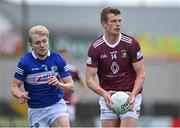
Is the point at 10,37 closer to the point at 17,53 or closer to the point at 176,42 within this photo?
the point at 17,53

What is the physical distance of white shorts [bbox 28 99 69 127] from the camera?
11180 mm

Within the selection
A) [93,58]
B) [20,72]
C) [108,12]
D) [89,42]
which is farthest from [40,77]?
[89,42]

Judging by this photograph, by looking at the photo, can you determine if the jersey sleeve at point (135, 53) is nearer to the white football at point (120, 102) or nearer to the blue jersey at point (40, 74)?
the white football at point (120, 102)

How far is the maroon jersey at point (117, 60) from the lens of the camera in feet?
35.9

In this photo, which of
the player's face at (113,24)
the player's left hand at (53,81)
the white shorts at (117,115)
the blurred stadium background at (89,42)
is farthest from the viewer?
the blurred stadium background at (89,42)

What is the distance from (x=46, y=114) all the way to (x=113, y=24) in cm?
159

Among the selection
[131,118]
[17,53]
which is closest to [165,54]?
[17,53]

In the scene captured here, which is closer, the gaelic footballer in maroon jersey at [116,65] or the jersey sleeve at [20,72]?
the gaelic footballer in maroon jersey at [116,65]

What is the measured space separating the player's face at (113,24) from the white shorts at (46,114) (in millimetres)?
1264

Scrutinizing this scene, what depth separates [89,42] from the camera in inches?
1419

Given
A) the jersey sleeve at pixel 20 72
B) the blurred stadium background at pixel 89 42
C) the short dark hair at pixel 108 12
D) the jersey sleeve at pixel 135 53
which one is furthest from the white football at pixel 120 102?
the blurred stadium background at pixel 89 42

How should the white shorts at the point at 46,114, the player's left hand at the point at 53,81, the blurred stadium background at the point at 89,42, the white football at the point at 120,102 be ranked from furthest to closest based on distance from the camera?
1. the blurred stadium background at the point at 89,42
2. the white shorts at the point at 46,114
3. the white football at the point at 120,102
4. the player's left hand at the point at 53,81

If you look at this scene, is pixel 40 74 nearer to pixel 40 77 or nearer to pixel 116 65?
pixel 40 77

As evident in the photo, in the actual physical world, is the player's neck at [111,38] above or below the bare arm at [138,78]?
above
